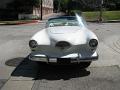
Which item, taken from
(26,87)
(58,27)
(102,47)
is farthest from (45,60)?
(102,47)

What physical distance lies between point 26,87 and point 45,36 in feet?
6.52

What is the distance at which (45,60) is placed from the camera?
848cm

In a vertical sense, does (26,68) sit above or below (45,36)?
below

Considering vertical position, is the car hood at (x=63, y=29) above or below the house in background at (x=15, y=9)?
above

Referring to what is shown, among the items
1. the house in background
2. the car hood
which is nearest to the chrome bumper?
the car hood

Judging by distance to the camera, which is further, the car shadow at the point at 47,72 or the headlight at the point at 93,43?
the headlight at the point at 93,43

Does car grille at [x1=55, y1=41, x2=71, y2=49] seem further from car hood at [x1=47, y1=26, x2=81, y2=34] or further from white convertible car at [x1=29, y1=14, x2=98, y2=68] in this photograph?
car hood at [x1=47, y1=26, x2=81, y2=34]

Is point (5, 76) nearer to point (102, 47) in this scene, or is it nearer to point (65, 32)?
point (65, 32)

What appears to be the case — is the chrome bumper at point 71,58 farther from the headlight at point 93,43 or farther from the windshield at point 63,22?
the windshield at point 63,22

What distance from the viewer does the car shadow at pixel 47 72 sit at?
8.48 m

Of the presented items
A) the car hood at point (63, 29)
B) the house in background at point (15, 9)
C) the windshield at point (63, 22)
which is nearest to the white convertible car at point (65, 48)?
the car hood at point (63, 29)

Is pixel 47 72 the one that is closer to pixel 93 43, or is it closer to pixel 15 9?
pixel 93 43

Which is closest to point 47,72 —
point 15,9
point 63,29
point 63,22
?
point 63,29

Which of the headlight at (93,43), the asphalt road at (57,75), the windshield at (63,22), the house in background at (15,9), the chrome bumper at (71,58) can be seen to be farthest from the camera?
the house in background at (15,9)
